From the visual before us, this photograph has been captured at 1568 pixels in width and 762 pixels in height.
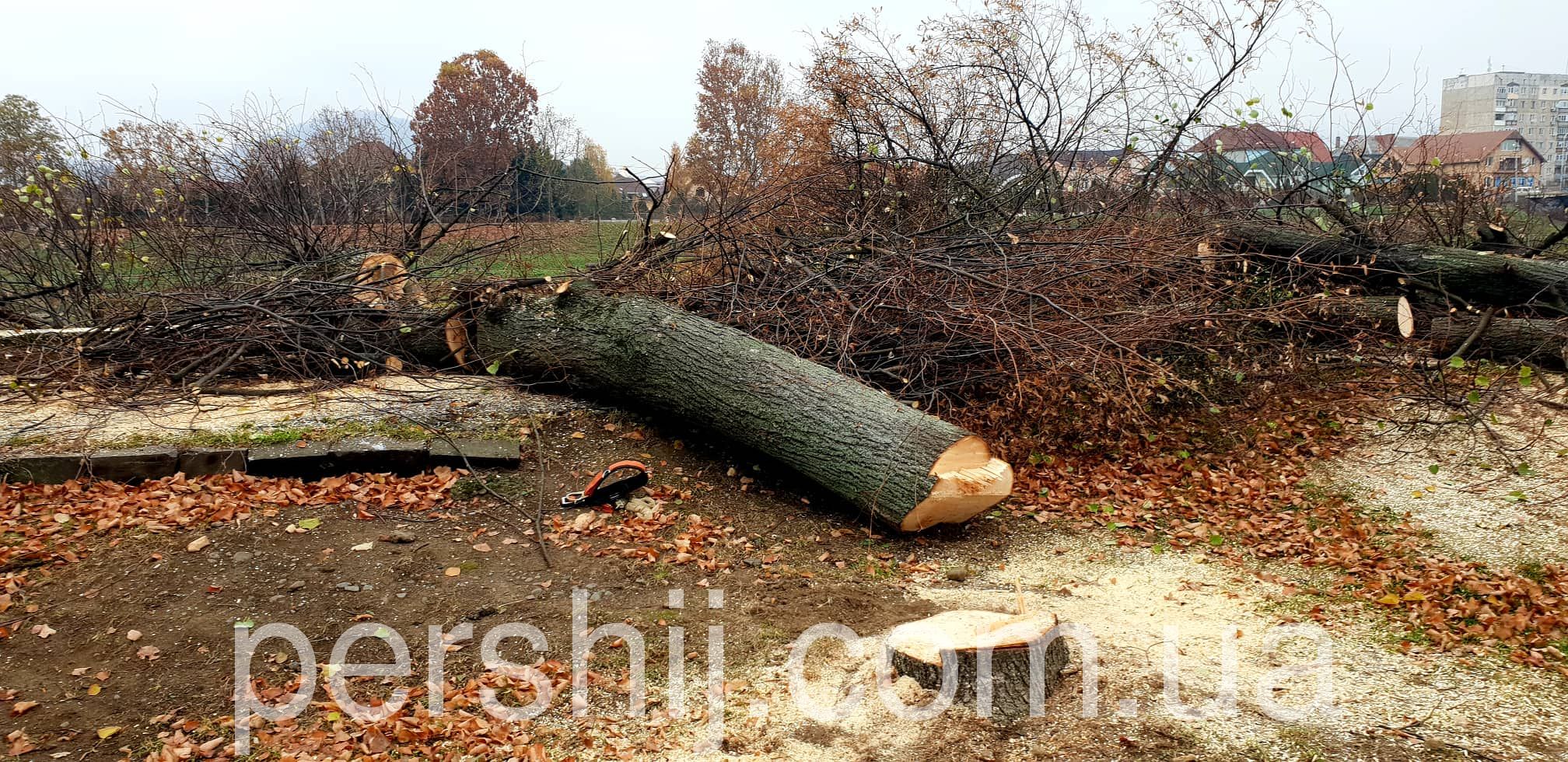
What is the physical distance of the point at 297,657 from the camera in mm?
3256

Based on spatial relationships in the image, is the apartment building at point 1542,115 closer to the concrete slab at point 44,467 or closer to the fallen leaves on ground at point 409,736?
the fallen leaves on ground at point 409,736

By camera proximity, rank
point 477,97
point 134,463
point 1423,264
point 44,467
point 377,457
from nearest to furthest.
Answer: point 44,467
point 134,463
point 377,457
point 1423,264
point 477,97

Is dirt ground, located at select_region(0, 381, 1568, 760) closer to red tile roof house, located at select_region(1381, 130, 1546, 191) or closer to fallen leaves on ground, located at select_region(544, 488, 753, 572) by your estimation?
fallen leaves on ground, located at select_region(544, 488, 753, 572)

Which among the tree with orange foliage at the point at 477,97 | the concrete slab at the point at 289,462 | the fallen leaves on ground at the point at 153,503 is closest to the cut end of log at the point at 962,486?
the fallen leaves on ground at the point at 153,503

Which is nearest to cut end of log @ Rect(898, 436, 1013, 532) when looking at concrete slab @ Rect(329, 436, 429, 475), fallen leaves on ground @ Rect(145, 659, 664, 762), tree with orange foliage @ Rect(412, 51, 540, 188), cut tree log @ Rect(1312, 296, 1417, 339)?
fallen leaves on ground @ Rect(145, 659, 664, 762)

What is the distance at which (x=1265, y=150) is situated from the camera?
9.37 metres

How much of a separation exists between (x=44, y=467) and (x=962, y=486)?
4.73 m

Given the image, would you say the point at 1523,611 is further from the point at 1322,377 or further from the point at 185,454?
the point at 185,454

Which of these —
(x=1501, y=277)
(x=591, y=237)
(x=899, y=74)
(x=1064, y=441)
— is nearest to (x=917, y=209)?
(x=899, y=74)

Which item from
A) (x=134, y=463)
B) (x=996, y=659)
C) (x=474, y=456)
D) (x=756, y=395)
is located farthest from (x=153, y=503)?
(x=996, y=659)

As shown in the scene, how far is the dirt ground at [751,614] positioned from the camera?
2805 mm

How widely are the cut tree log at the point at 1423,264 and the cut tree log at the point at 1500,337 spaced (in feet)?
1.11

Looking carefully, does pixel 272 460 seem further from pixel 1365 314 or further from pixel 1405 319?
pixel 1365 314

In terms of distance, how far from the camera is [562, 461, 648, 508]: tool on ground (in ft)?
15.6
